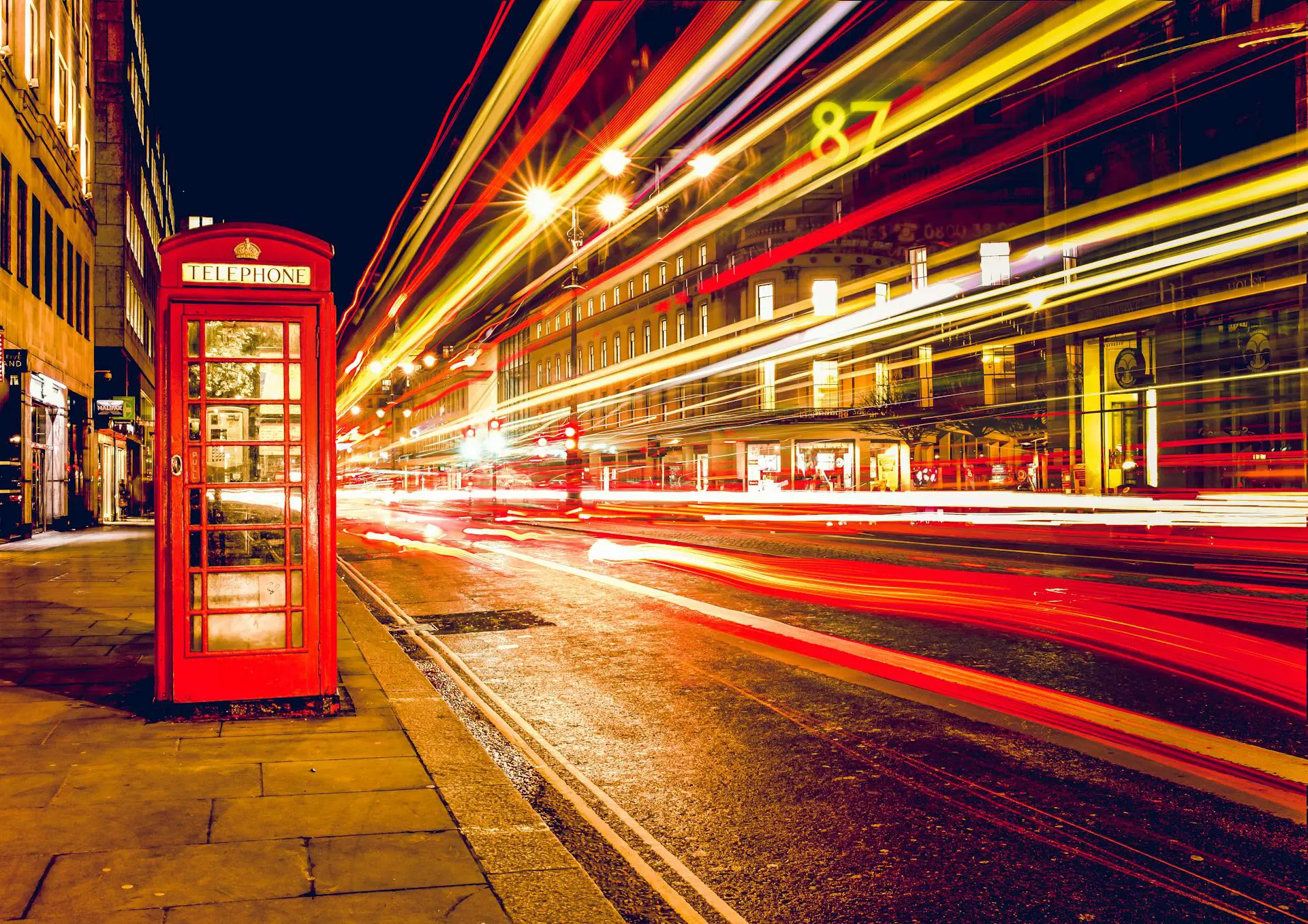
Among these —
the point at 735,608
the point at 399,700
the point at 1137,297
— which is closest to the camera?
the point at 399,700

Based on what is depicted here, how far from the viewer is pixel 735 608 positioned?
11.0 m

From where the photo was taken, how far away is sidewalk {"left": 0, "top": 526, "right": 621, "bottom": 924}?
3385mm

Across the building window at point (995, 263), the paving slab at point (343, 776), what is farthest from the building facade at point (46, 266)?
the building window at point (995, 263)

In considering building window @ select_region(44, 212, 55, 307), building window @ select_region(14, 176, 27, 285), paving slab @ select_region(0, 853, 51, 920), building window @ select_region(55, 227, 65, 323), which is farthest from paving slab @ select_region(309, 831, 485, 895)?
→ building window @ select_region(55, 227, 65, 323)

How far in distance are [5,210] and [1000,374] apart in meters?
36.0

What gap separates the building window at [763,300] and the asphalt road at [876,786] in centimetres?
4117

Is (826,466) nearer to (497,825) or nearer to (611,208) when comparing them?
(611,208)

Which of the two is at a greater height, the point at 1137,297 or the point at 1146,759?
the point at 1137,297

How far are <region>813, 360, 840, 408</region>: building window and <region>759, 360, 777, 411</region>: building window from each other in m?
2.14

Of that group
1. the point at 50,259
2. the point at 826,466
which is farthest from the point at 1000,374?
the point at 50,259

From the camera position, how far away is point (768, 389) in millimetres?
48844

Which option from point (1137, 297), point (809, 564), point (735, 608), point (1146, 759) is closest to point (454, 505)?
point (1137, 297)

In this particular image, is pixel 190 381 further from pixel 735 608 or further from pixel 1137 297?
pixel 1137 297

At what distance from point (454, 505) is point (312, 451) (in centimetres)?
4337
